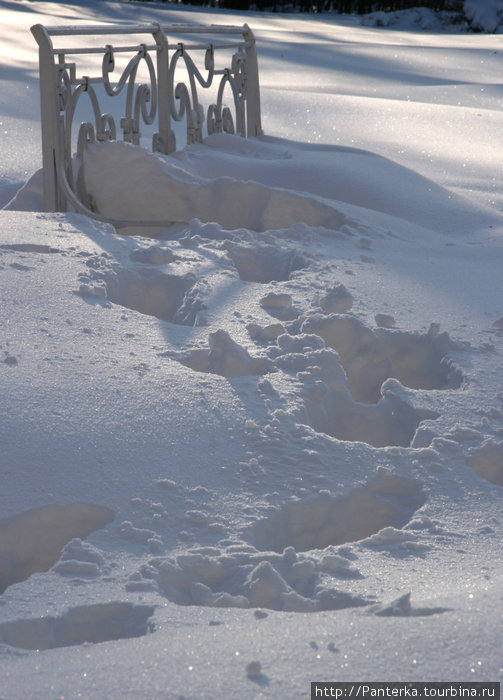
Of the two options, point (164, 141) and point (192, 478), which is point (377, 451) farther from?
point (164, 141)

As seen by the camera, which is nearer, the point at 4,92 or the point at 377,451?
the point at 377,451

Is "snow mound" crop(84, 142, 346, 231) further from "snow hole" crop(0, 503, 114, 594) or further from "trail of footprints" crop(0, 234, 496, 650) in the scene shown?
"snow hole" crop(0, 503, 114, 594)

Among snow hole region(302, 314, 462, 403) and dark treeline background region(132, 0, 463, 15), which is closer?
snow hole region(302, 314, 462, 403)

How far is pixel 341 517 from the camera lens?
1610 mm

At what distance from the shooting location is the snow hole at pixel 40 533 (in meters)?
1.44

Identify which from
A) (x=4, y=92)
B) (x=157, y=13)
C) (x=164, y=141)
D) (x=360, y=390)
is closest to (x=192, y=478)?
(x=360, y=390)

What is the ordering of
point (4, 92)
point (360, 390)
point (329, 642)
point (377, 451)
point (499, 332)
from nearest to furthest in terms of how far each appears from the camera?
point (329, 642) < point (377, 451) < point (360, 390) < point (499, 332) < point (4, 92)

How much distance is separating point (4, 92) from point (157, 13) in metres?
10.5

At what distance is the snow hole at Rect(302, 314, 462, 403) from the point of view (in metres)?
2.20

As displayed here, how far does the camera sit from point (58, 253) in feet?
8.71

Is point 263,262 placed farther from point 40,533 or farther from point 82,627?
point 82,627

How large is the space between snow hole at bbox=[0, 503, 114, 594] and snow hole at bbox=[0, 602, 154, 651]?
0.22 meters

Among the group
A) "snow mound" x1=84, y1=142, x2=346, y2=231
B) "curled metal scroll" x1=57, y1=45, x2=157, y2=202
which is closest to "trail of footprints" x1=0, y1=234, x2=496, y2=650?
"snow mound" x1=84, y1=142, x2=346, y2=231

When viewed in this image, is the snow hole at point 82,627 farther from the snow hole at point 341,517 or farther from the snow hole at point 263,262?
the snow hole at point 263,262
